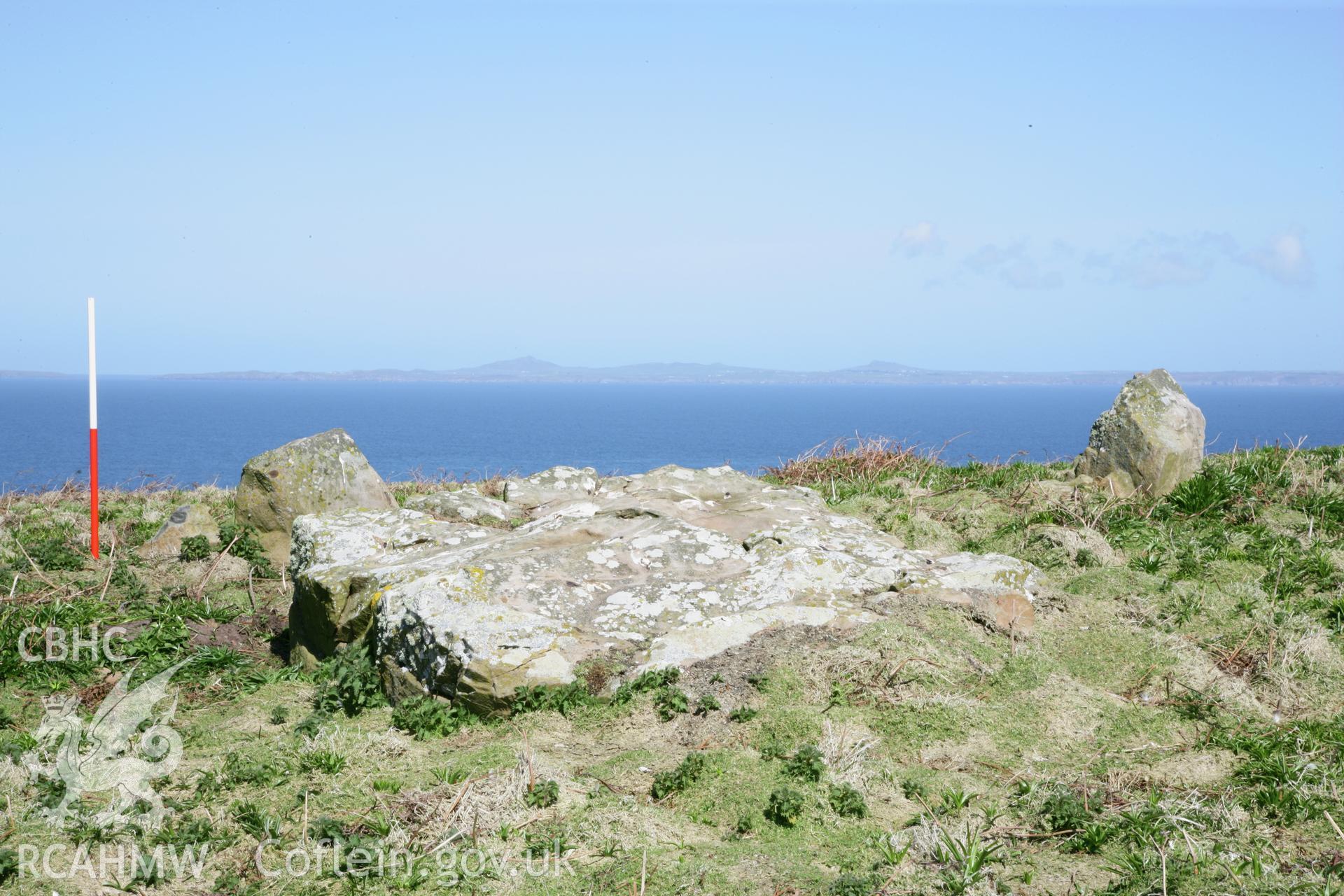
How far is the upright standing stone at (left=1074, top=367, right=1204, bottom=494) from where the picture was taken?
14227mm

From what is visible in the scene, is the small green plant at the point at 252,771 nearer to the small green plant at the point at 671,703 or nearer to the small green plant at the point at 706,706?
the small green plant at the point at 671,703

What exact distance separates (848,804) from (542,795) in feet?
6.38

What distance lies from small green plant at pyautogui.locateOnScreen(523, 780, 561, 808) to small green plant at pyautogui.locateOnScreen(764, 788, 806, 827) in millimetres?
1347

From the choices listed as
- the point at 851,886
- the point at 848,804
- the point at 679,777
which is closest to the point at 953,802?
the point at 848,804

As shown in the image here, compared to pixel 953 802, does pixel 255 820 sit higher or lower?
lower

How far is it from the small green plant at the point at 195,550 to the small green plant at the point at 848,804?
10.0 m

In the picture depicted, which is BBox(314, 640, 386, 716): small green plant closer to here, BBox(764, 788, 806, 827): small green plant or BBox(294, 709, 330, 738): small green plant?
BBox(294, 709, 330, 738): small green plant

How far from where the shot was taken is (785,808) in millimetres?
5883

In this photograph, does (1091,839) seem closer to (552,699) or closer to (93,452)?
(552,699)

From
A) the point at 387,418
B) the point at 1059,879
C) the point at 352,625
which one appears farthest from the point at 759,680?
the point at 387,418

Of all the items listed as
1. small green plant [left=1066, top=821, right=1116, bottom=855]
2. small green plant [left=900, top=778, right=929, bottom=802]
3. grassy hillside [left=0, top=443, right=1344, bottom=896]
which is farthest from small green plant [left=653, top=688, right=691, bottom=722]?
small green plant [left=1066, top=821, right=1116, bottom=855]

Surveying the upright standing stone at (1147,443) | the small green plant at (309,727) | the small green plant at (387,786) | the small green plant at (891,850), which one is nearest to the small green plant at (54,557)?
the small green plant at (309,727)

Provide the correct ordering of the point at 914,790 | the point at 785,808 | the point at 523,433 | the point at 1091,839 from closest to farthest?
the point at 1091,839 < the point at 785,808 < the point at 914,790 < the point at 523,433

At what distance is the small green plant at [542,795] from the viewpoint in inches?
239
